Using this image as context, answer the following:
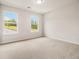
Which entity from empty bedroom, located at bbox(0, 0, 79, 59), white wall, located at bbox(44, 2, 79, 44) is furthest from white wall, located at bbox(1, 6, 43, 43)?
white wall, located at bbox(44, 2, 79, 44)

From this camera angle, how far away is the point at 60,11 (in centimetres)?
478

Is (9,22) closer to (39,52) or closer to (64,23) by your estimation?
(39,52)

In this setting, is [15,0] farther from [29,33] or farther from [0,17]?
[29,33]

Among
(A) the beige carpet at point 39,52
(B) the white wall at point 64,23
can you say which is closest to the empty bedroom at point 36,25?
(B) the white wall at point 64,23

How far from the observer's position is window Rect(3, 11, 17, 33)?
165 inches

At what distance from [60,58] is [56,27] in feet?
10.1

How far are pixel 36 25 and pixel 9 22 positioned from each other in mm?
2322

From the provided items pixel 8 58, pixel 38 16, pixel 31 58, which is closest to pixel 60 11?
pixel 38 16

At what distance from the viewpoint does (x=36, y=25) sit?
6.11m

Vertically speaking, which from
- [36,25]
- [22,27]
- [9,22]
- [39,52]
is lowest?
[39,52]

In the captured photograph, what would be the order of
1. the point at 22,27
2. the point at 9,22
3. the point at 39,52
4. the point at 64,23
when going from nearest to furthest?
the point at 39,52 < the point at 9,22 < the point at 64,23 < the point at 22,27

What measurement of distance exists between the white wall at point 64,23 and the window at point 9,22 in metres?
2.66

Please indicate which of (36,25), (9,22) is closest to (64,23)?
(36,25)

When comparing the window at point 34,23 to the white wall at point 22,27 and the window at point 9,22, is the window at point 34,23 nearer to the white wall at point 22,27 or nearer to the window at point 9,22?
the white wall at point 22,27
